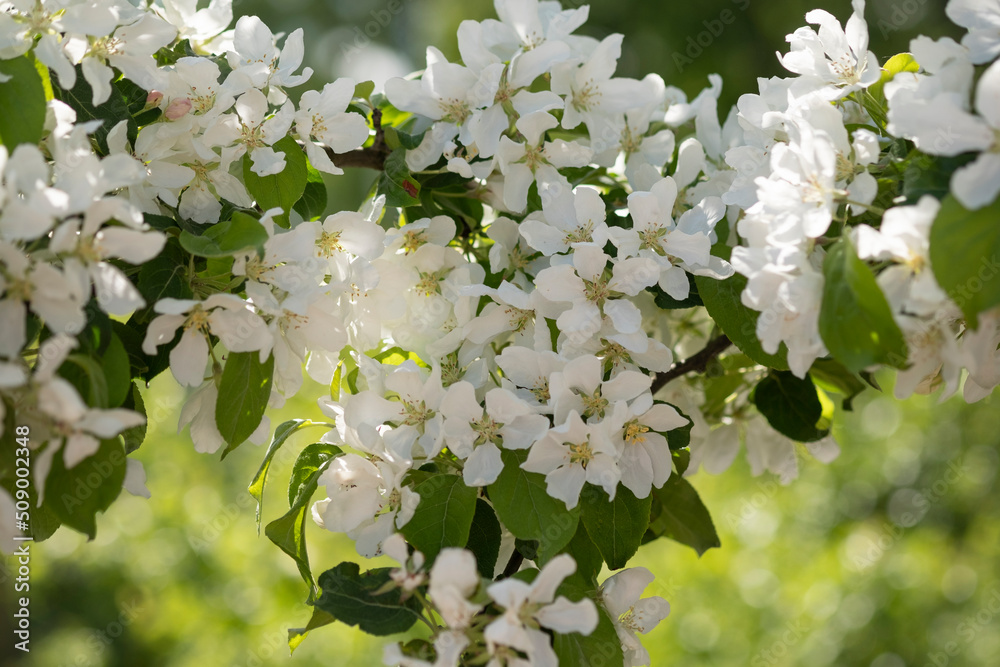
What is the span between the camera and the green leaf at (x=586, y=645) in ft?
2.34

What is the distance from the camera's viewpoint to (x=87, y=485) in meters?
0.62

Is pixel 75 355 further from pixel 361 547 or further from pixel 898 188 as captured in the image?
pixel 898 188

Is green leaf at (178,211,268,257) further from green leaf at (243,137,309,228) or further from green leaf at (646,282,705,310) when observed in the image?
green leaf at (646,282,705,310)

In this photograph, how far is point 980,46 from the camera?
63 cm

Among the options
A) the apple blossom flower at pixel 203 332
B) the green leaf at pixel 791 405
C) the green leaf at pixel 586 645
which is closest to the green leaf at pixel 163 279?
the apple blossom flower at pixel 203 332

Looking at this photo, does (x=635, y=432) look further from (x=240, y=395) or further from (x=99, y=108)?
(x=99, y=108)

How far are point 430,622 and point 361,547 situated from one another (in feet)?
0.35

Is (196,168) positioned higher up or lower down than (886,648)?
higher up

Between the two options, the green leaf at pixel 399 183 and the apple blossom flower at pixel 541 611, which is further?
the green leaf at pixel 399 183

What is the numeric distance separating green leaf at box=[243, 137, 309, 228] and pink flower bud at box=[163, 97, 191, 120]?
72 mm

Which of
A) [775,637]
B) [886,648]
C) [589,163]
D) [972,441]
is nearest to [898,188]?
[589,163]

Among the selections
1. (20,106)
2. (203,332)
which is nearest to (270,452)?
(203,332)

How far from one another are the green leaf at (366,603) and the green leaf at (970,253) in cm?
50

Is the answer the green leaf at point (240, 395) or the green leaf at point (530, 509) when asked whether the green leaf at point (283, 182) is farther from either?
the green leaf at point (530, 509)
